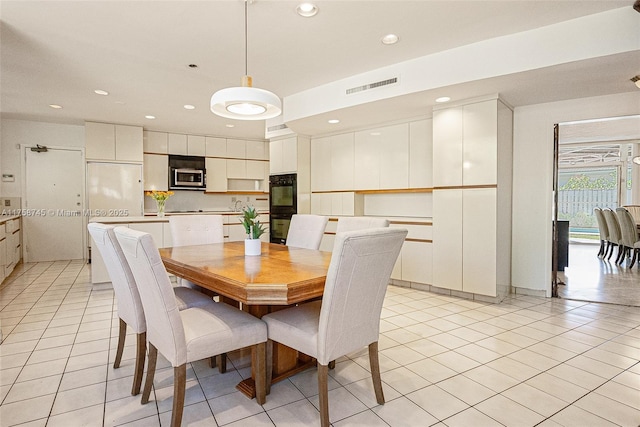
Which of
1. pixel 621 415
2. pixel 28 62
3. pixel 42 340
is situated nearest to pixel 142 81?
pixel 28 62

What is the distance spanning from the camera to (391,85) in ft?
11.6

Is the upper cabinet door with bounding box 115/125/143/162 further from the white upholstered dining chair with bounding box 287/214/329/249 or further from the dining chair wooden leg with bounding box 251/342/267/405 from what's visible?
the dining chair wooden leg with bounding box 251/342/267/405

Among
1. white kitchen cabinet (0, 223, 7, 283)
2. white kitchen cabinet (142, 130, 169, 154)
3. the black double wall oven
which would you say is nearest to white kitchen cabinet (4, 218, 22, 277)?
white kitchen cabinet (0, 223, 7, 283)

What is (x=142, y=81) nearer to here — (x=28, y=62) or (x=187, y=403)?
(x=28, y=62)

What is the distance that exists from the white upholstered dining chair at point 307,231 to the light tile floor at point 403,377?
38.4 inches

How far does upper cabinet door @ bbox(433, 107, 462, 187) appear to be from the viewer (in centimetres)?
378

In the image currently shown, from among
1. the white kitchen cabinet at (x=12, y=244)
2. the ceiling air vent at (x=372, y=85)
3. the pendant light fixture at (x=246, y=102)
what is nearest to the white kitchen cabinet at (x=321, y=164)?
the ceiling air vent at (x=372, y=85)

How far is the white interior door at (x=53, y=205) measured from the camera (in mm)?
5832

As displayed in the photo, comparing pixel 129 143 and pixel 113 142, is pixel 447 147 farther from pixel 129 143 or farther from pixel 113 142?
pixel 113 142

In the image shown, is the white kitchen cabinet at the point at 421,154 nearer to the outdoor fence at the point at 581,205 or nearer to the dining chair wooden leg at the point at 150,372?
the dining chair wooden leg at the point at 150,372

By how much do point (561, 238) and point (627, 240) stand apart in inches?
57.7

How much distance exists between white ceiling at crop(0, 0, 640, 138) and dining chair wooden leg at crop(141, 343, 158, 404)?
226 cm

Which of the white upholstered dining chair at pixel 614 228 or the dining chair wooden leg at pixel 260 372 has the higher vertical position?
the white upholstered dining chair at pixel 614 228

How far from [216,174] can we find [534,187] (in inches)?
216
